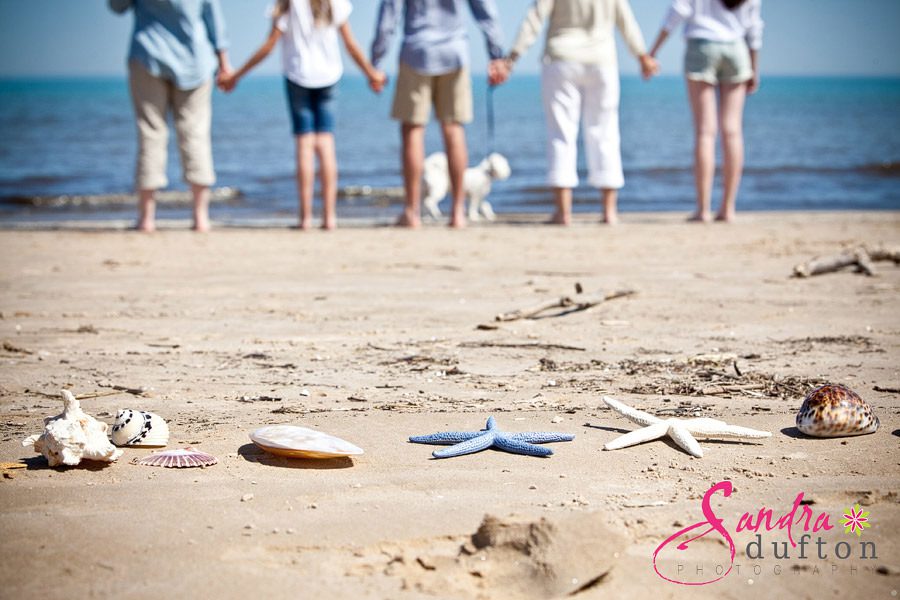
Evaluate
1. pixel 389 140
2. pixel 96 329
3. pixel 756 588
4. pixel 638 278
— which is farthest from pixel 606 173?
pixel 389 140

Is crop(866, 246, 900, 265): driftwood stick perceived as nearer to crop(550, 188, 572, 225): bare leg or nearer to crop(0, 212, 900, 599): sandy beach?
crop(0, 212, 900, 599): sandy beach

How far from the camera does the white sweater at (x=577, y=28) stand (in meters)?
7.96

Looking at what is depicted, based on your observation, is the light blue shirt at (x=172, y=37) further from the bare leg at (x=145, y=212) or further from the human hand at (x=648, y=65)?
the human hand at (x=648, y=65)

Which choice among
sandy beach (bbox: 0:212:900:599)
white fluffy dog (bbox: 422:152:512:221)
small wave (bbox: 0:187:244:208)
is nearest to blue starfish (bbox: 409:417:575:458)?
sandy beach (bbox: 0:212:900:599)

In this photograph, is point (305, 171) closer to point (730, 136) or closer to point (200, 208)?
point (200, 208)

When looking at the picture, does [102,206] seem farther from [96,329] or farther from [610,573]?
[610,573]

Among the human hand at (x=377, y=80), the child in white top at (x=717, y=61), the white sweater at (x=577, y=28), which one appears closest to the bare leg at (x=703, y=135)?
the child in white top at (x=717, y=61)

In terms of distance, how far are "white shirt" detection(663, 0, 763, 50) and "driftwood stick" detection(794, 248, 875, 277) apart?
2731 millimetres

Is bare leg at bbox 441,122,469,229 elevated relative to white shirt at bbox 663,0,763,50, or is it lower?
lower

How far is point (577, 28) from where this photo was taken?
26.2 feet

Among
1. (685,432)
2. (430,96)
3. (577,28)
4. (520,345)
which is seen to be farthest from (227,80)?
(685,432)

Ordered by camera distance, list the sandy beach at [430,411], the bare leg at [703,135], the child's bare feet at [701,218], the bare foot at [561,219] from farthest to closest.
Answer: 1. the child's bare feet at [701,218]
2. the bare foot at [561,219]
3. the bare leg at [703,135]
4. the sandy beach at [430,411]

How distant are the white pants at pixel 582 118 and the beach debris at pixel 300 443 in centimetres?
566

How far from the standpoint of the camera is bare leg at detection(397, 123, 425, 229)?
8.12 m
